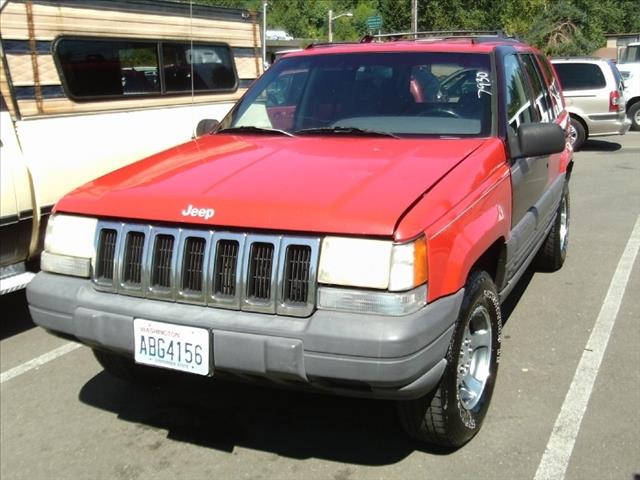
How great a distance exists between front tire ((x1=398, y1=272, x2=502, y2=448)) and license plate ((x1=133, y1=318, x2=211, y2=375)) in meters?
0.91

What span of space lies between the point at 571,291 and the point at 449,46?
2327mm

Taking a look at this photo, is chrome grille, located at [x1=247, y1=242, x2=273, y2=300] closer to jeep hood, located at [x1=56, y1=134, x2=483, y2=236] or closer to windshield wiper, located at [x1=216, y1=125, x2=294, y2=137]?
jeep hood, located at [x1=56, y1=134, x2=483, y2=236]

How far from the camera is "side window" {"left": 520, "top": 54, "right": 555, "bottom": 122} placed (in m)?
4.74

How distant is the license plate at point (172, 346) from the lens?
2750 mm

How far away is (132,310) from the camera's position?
9.45ft

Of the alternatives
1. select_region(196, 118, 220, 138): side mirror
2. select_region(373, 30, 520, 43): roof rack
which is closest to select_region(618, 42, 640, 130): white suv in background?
select_region(373, 30, 520, 43): roof rack

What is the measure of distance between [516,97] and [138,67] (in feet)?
11.9

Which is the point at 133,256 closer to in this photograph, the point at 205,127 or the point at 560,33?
the point at 205,127

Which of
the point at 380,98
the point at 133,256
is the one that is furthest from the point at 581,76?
the point at 133,256

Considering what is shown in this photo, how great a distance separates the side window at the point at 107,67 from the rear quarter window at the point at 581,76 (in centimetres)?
917

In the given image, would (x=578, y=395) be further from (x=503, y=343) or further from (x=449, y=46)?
(x=449, y=46)

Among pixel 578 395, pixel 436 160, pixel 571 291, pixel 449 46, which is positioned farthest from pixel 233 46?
pixel 578 395

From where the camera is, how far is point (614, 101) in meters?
12.7

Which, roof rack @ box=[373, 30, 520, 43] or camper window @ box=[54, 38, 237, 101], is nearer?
roof rack @ box=[373, 30, 520, 43]
